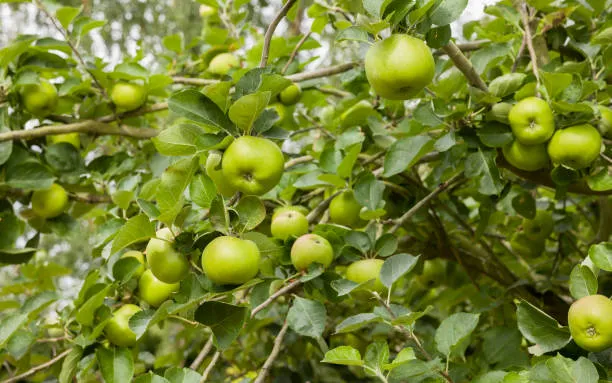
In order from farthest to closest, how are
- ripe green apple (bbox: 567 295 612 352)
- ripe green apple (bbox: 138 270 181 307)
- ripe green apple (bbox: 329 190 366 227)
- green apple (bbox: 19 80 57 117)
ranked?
green apple (bbox: 19 80 57 117)
ripe green apple (bbox: 329 190 366 227)
ripe green apple (bbox: 138 270 181 307)
ripe green apple (bbox: 567 295 612 352)

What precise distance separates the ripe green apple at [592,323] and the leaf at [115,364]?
31.4 inches

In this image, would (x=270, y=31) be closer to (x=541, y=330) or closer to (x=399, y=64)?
(x=399, y=64)

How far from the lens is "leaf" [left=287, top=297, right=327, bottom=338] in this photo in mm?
1079

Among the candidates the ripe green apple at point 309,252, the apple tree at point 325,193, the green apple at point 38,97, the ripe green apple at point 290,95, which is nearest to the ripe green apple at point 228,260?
the apple tree at point 325,193

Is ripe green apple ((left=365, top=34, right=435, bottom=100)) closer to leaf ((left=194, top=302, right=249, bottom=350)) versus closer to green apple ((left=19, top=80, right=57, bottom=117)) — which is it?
leaf ((left=194, top=302, right=249, bottom=350))

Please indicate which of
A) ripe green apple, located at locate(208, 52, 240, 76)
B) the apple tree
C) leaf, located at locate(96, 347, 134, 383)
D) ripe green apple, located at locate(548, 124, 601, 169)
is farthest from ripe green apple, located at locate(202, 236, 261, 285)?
ripe green apple, located at locate(208, 52, 240, 76)

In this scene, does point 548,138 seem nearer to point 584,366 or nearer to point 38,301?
point 584,366

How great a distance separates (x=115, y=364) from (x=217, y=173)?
489 mm

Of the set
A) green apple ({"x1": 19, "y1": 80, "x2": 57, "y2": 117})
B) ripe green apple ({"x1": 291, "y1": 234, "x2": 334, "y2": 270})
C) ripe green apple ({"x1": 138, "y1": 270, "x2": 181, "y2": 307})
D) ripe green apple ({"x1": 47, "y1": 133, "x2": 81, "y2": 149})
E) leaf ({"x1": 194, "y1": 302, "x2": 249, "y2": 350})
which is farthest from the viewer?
ripe green apple ({"x1": 47, "y1": 133, "x2": 81, "y2": 149})

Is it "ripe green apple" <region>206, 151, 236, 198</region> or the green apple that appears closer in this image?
"ripe green apple" <region>206, 151, 236, 198</region>

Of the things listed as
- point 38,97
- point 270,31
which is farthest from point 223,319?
point 38,97

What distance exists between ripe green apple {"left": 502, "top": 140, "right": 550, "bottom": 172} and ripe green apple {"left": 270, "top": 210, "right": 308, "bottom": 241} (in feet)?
1.39

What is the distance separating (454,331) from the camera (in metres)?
1.06

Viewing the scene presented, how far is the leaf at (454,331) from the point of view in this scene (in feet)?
3.40
